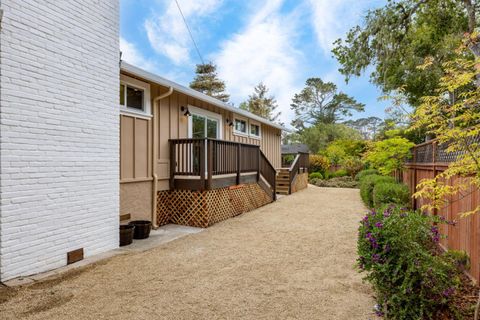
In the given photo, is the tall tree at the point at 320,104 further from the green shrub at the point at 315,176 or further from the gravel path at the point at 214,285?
the gravel path at the point at 214,285

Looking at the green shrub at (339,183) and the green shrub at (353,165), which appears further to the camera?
the green shrub at (353,165)

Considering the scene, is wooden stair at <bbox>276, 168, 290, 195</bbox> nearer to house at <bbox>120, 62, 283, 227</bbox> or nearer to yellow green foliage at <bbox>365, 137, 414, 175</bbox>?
house at <bbox>120, 62, 283, 227</bbox>

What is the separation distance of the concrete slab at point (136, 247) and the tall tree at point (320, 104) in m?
31.8

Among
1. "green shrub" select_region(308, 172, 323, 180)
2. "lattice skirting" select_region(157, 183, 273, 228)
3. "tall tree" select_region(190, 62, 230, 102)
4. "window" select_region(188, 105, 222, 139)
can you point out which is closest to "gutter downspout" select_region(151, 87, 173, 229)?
"lattice skirting" select_region(157, 183, 273, 228)

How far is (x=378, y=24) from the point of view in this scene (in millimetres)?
11305

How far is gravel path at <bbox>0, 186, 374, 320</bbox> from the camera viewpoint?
9.45ft

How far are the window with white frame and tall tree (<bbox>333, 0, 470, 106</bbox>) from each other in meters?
9.62

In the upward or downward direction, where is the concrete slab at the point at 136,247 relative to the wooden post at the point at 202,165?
downward

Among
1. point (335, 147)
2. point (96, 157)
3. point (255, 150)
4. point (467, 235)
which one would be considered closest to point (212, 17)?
point (255, 150)

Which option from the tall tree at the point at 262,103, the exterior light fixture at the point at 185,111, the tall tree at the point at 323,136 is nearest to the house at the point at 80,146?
the exterior light fixture at the point at 185,111

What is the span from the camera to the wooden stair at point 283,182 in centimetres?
1347

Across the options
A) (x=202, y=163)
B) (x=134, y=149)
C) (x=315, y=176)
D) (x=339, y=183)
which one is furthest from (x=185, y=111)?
(x=315, y=176)

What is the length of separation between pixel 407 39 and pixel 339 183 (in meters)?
8.45

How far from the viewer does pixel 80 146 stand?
14.7 feet
